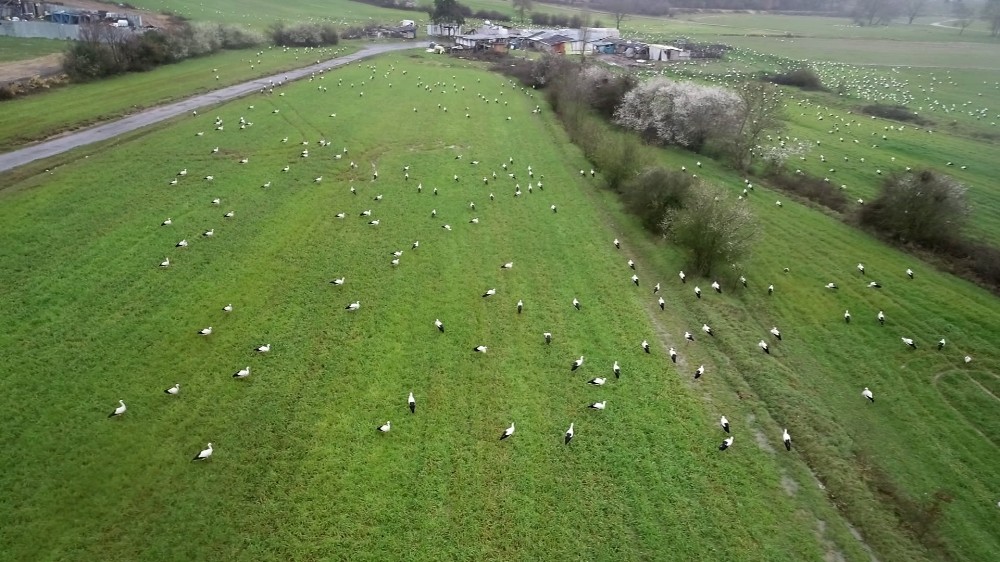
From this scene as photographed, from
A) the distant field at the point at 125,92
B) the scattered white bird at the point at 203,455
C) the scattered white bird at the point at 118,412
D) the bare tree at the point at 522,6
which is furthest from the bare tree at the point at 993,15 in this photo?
the scattered white bird at the point at 118,412

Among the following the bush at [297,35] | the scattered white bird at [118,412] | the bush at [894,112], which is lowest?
the scattered white bird at [118,412]

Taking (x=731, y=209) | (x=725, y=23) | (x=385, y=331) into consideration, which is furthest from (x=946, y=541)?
(x=725, y=23)

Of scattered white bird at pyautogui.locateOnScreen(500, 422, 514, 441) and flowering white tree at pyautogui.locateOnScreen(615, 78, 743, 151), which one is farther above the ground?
flowering white tree at pyautogui.locateOnScreen(615, 78, 743, 151)

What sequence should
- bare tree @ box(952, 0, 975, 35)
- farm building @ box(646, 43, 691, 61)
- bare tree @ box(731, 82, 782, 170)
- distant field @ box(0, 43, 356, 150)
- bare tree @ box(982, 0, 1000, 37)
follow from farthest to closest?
bare tree @ box(952, 0, 975, 35)
bare tree @ box(982, 0, 1000, 37)
farm building @ box(646, 43, 691, 61)
bare tree @ box(731, 82, 782, 170)
distant field @ box(0, 43, 356, 150)

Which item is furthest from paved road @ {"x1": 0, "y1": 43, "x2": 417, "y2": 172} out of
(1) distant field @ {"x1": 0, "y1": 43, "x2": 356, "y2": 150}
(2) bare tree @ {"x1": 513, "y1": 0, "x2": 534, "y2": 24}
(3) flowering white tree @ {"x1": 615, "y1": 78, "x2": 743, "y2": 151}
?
(2) bare tree @ {"x1": 513, "y1": 0, "x2": 534, "y2": 24}

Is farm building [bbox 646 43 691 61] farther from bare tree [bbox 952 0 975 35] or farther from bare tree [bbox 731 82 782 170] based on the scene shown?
bare tree [bbox 952 0 975 35]

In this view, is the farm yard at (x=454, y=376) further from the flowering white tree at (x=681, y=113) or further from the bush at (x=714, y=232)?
the flowering white tree at (x=681, y=113)

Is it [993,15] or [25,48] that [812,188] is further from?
[993,15]
